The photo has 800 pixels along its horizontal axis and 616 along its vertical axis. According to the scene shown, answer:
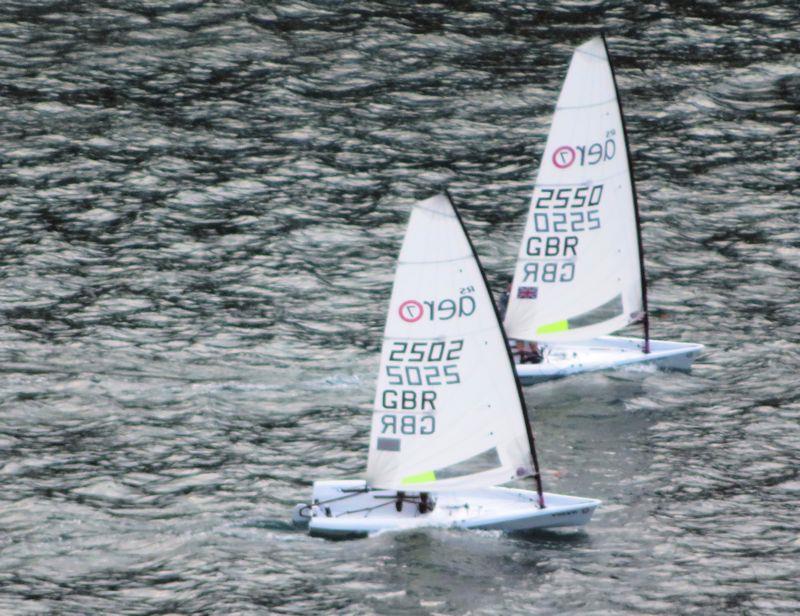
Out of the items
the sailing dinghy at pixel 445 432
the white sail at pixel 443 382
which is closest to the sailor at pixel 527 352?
the sailing dinghy at pixel 445 432

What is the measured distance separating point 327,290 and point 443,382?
12.7 meters

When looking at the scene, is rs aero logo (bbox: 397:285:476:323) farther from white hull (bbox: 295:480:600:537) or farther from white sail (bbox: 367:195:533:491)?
white hull (bbox: 295:480:600:537)

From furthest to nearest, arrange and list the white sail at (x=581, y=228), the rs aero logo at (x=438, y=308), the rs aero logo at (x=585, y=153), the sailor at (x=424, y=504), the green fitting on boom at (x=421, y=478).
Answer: the rs aero logo at (x=585, y=153)
the white sail at (x=581, y=228)
the sailor at (x=424, y=504)
the green fitting on boom at (x=421, y=478)
the rs aero logo at (x=438, y=308)

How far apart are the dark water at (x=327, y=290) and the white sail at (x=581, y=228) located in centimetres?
213

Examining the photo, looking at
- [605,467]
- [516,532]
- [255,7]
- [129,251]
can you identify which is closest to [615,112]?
[605,467]

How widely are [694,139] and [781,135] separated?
3.03 metres

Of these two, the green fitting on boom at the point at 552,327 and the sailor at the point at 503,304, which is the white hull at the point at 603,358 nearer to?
the green fitting on boom at the point at 552,327

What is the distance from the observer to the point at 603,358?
43.4m

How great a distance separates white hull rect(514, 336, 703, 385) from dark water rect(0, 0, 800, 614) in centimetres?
74

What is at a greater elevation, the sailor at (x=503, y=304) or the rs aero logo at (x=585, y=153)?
the rs aero logo at (x=585, y=153)

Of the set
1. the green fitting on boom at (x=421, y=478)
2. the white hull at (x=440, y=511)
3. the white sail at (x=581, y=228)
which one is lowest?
the white hull at (x=440, y=511)

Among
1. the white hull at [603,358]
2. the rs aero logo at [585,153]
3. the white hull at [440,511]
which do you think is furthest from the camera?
the white hull at [603,358]

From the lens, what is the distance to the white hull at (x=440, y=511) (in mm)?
34812

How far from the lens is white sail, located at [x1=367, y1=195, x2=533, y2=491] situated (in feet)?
109
